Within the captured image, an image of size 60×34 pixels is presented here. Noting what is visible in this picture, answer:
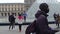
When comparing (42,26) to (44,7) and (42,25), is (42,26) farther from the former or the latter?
(44,7)

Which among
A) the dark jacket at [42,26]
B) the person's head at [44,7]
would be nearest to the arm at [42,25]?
the dark jacket at [42,26]

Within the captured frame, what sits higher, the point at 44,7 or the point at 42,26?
the point at 44,7

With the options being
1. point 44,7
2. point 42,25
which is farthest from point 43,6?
point 42,25

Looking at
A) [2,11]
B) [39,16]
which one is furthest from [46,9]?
[2,11]

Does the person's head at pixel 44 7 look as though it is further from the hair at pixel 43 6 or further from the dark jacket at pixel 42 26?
the dark jacket at pixel 42 26

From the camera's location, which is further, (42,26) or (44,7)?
(44,7)

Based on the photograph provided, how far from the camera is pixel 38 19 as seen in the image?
4.32 m

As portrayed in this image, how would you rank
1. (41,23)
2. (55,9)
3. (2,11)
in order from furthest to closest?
1. (2,11)
2. (55,9)
3. (41,23)

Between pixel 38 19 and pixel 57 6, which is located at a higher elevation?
pixel 38 19

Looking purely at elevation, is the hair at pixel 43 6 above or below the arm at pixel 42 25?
above

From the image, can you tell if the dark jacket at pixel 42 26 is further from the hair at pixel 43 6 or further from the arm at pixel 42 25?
the hair at pixel 43 6

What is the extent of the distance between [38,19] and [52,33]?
0.99ft

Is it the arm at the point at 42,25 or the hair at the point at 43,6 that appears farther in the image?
the hair at the point at 43,6

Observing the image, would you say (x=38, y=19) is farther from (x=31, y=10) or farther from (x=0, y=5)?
(x=0, y=5)
